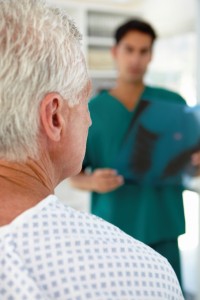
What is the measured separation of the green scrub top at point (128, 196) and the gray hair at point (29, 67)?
973 millimetres

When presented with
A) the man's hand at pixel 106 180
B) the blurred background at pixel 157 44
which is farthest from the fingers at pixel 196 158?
the blurred background at pixel 157 44

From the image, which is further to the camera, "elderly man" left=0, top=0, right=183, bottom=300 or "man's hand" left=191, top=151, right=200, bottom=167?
"man's hand" left=191, top=151, right=200, bottom=167

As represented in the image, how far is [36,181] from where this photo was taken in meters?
0.70

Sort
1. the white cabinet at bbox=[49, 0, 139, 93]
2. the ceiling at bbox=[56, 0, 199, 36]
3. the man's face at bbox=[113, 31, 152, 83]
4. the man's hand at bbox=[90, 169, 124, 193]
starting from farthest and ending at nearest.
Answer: the white cabinet at bbox=[49, 0, 139, 93] → the ceiling at bbox=[56, 0, 199, 36] → the man's face at bbox=[113, 31, 152, 83] → the man's hand at bbox=[90, 169, 124, 193]

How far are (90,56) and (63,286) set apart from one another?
3.06 meters

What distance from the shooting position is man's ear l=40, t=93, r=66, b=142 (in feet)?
2.13

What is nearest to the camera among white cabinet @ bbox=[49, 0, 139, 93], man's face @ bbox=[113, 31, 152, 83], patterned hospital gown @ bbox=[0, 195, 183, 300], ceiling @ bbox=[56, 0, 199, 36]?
patterned hospital gown @ bbox=[0, 195, 183, 300]

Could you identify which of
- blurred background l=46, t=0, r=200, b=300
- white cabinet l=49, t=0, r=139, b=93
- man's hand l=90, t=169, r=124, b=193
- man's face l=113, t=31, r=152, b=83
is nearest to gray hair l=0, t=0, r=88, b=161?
man's hand l=90, t=169, r=124, b=193

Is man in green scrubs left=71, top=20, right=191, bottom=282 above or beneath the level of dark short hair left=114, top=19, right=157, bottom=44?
beneath

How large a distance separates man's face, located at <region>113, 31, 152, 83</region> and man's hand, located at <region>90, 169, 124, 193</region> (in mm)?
387

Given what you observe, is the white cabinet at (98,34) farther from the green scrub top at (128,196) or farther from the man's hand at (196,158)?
the man's hand at (196,158)

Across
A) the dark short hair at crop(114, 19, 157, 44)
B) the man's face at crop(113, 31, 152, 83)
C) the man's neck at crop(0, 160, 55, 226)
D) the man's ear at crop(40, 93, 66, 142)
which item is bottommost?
the man's neck at crop(0, 160, 55, 226)

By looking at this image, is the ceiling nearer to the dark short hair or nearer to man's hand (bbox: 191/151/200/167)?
the dark short hair

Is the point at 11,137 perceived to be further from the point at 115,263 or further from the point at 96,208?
the point at 96,208
